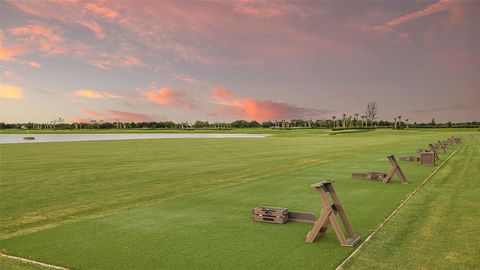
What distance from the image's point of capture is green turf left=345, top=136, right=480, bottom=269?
7523 mm

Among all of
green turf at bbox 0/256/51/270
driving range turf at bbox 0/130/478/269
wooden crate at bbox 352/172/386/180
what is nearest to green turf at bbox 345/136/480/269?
driving range turf at bbox 0/130/478/269

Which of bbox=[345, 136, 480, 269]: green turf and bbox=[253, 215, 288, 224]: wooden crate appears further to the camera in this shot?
bbox=[253, 215, 288, 224]: wooden crate

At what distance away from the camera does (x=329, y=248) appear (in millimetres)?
8484

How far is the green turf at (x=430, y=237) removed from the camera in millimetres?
7523

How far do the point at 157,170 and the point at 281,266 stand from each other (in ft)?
57.1

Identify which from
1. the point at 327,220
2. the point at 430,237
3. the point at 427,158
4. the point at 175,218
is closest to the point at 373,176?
the point at 427,158

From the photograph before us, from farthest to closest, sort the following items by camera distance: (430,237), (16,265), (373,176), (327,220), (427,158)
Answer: (427,158) → (373,176) → (430,237) → (327,220) → (16,265)

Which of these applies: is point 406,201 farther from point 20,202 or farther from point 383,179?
point 20,202

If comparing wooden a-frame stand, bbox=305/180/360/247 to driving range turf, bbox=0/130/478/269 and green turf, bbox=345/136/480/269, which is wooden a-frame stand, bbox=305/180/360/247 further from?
green turf, bbox=345/136/480/269

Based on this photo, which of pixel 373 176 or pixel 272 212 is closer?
pixel 272 212

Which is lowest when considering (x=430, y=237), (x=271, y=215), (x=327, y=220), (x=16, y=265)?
(x=16, y=265)

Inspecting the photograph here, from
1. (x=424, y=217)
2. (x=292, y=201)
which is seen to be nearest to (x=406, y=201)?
(x=424, y=217)

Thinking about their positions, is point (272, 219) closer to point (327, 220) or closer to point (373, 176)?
point (327, 220)

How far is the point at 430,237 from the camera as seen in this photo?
9.07 metres
